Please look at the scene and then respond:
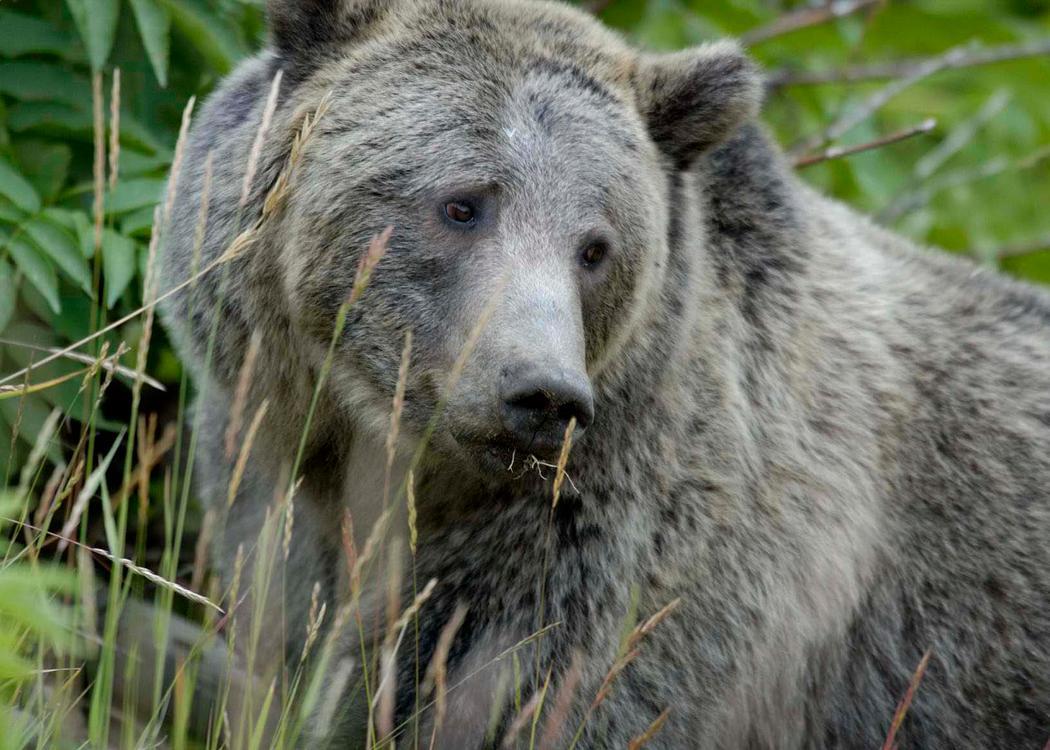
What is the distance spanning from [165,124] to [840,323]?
2622 millimetres

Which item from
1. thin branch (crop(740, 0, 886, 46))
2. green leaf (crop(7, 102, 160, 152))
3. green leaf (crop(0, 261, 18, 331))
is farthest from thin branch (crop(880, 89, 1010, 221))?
green leaf (crop(0, 261, 18, 331))

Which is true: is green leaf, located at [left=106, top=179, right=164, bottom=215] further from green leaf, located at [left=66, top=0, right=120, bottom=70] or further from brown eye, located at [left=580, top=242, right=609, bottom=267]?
brown eye, located at [left=580, top=242, right=609, bottom=267]

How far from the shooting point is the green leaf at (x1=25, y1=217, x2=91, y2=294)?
13.5 ft

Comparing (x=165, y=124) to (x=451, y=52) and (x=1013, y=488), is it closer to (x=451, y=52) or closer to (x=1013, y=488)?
(x=451, y=52)

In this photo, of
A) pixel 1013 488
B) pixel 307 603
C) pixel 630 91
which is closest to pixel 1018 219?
pixel 1013 488

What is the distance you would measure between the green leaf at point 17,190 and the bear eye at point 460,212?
155 centimetres

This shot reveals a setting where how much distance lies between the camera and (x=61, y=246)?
420cm

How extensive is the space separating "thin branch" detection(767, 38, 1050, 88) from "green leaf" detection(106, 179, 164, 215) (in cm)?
394

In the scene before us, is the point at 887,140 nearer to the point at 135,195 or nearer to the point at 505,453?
the point at 505,453

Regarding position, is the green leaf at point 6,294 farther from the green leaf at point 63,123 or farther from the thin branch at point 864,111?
the thin branch at point 864,111

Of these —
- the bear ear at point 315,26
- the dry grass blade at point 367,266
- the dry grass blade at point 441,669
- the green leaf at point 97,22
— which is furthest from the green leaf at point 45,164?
the dry grass blade at point 441,669

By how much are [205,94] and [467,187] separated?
198 centimetres

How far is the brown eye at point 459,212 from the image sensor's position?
355cm

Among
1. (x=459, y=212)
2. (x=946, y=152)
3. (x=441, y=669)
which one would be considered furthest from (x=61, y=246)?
(x=946, y=152)
